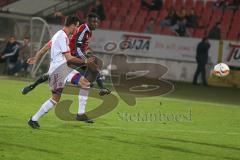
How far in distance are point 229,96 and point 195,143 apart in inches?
438

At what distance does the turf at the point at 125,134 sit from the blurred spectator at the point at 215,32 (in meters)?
8.05

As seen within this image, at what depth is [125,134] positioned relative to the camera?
1250cm

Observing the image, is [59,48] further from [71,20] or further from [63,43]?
[71,20]

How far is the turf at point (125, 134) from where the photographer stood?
33.7ft

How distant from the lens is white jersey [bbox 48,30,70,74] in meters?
12.6

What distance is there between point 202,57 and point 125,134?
46.9ft

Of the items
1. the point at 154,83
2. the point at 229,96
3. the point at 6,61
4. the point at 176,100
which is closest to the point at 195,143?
the point at 176,100

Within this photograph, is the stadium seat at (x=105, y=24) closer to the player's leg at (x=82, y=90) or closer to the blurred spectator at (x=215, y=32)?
the blurred spectator at (x=215, y=32)

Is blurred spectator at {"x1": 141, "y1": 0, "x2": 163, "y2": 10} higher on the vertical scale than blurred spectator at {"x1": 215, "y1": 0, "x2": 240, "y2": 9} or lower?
lower

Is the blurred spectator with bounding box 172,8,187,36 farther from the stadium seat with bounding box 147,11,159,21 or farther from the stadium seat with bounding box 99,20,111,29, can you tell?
the stadium seat with bounding box 99,20,111,29

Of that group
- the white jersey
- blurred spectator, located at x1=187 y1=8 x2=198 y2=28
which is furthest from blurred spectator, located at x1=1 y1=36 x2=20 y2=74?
the white jersey

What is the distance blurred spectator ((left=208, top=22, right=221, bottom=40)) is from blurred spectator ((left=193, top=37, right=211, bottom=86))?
2.25 feet

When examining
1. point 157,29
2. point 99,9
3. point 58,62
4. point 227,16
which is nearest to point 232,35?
point 227,16

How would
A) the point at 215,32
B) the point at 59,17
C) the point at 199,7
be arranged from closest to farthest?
the point at 215,32
the point at 199,7
the point at 59,17
